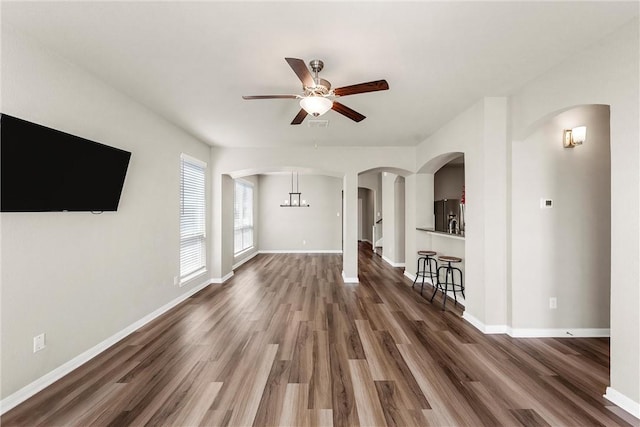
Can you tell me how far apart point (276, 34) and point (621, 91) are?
261 centimetres

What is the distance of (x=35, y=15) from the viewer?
1844 millimetres

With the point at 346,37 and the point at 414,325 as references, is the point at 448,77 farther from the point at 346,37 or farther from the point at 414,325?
the point at 414,325

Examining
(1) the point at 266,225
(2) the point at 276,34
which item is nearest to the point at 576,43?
(2) the point at 276,34

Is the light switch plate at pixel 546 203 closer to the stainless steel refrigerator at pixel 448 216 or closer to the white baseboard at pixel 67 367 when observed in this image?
the stainless steel refrigerator at pixel 448 216

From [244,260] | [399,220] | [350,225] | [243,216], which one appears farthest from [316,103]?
[244,260]

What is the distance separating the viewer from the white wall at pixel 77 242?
2.00m

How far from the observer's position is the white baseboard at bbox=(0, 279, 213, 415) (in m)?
1.96

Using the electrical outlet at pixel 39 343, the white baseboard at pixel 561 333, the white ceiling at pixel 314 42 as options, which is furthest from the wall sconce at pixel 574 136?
the electrical outlet at pixel 39 343

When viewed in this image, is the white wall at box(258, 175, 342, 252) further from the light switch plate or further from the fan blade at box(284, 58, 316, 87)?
the fan blade at box(284, 58, 316, 87)

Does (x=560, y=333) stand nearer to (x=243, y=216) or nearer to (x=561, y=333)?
(x=561, y=333)

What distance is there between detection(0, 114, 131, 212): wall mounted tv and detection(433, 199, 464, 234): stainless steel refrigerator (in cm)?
A: 482

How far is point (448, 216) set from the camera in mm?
5191

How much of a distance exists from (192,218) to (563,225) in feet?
17.4

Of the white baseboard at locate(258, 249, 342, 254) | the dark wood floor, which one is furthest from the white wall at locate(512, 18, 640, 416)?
the white baseboard at locate(258, 249, 342, 254)
